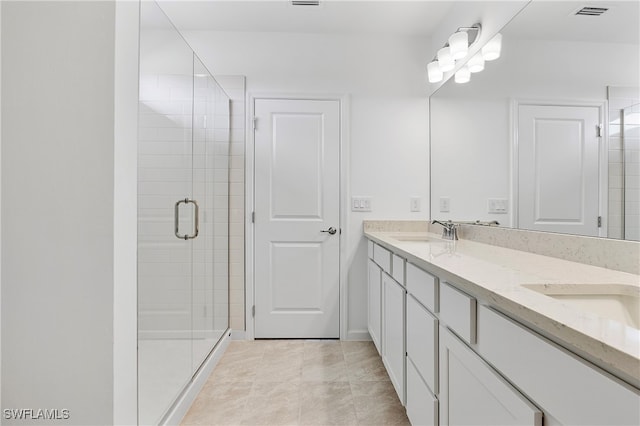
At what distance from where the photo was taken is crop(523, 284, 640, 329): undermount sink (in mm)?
852

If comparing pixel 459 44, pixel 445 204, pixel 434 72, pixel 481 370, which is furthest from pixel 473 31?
pixel 481 370

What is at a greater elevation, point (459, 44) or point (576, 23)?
point (459, 44)

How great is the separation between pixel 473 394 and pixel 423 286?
1.49ft

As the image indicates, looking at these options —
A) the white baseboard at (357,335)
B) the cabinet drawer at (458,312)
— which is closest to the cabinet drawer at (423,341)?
the cabinet drawer at (458,312)

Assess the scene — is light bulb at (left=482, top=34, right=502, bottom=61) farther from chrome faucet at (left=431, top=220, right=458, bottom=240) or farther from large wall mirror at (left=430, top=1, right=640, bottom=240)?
chrome faucet at (left=431, top=220, right=458, bottom=240)

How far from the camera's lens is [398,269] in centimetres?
169

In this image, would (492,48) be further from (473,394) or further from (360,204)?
(473,394)

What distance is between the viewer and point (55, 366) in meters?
1.00

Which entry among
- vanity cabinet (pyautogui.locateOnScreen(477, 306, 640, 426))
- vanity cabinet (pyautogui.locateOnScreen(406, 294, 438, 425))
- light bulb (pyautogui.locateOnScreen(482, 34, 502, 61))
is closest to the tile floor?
vanity cabinet (pyautogui.locateOnScreen(406, 294, 438, 425))

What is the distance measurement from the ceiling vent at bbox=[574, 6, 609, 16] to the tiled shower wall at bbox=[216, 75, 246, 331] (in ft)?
7.04

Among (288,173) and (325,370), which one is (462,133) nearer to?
(288,173)

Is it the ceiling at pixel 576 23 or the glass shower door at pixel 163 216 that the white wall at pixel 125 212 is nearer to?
the glass shower door at pixel 163 216

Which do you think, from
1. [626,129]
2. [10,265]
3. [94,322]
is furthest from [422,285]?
[10,265]

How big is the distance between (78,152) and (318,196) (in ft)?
5.96
